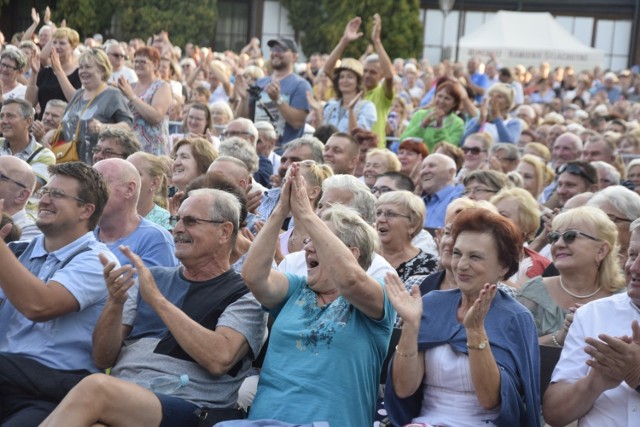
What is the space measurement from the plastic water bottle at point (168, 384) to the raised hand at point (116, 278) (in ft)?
1.33

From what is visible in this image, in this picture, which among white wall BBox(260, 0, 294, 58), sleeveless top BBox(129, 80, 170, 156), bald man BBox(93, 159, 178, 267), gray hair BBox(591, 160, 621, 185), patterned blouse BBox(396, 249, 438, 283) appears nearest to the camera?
bald man BBox(93, 159, 178, 267)

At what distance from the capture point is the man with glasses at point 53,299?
467cm

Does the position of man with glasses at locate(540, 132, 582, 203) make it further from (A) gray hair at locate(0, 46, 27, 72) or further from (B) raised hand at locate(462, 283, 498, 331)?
(B) raised hand at locate(462, 283, 498, 331)

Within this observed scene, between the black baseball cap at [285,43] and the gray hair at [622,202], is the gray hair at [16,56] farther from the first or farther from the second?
the gray hair at [622,202]

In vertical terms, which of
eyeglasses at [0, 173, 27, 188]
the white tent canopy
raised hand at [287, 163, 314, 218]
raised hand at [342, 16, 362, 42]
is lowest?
the white tent canopy

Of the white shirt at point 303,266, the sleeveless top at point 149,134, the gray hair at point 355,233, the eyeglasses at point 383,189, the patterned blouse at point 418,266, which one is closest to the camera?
the gray hair at point 355,233

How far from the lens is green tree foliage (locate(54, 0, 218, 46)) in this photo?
75.7 feet

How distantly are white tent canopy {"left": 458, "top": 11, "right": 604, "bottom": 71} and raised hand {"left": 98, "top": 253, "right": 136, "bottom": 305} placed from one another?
23.1 m

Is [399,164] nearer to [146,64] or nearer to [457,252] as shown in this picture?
[146,64]

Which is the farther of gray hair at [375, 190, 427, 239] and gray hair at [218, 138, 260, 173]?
gray hair at [218, 138, 260, 173]

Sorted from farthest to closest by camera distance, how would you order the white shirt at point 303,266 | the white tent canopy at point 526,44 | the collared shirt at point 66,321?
the white tent canopy at point 526,44 → the white shirt at point 303,266 → the collared shirt at point 66,321

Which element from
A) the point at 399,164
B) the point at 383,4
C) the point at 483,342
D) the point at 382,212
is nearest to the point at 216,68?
the point at 399,164

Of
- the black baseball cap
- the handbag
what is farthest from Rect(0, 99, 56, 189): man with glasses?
the black baseball cap

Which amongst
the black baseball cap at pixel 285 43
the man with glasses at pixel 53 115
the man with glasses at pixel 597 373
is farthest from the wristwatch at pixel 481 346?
the black baseball cap at pixel 285 43
